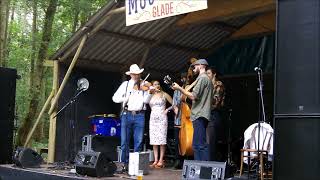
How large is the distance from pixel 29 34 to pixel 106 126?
9.71 m

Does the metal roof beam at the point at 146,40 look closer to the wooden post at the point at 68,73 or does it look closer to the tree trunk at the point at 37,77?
the wooden post at the point at 68,73

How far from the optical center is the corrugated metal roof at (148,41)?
919 centimetres

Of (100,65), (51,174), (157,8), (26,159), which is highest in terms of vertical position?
(157,8)

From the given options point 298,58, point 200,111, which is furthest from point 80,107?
point 298,58

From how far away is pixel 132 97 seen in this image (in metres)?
7.35

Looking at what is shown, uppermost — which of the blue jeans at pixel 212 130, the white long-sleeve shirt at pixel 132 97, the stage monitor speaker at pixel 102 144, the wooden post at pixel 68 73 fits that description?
the wooden post at pixel 68 73

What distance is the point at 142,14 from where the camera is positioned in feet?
23.0

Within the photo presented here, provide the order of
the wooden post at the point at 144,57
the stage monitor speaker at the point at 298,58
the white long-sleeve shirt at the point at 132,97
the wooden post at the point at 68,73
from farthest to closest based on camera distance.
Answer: the wooden post at the point at 144,57
the wooden post at the point at 68,73
the white long-sleeve shirt at the point at 132,97
the stage monitor speaker at the point at 298,58

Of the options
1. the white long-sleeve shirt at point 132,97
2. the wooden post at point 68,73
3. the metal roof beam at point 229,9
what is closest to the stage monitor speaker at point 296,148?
the white long-sleeve shirt at point 132,97

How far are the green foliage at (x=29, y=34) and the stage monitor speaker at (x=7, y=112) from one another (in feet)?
20.1

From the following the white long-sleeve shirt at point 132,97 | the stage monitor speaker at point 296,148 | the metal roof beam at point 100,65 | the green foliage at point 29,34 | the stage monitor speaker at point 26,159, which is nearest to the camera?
the stage monitor speaker at point 296,148

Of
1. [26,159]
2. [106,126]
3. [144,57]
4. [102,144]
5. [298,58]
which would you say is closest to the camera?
[298,58]

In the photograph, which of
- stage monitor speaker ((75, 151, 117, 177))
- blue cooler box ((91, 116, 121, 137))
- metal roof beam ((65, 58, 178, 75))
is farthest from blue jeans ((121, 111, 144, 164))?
Answer: metal roof beam ((65, 58, 178, 75))

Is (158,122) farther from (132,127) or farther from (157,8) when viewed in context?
(157,8)
